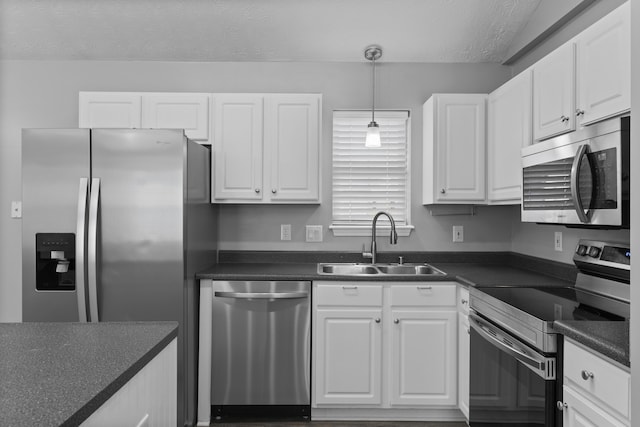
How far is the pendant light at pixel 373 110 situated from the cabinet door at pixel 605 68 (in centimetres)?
120

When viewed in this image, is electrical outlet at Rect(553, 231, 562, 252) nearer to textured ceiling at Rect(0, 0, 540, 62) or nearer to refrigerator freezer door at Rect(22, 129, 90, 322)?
textured ceiling at Rect(0, 0, 540, 62)

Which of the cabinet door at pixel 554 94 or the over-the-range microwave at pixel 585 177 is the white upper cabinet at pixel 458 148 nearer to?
the cabinet door at pixel 554 94

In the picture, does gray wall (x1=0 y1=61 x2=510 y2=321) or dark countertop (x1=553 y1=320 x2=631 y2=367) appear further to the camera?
gray wall (x1=0 y1=61 x2=510 y2=321)

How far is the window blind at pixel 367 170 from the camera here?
10.9 ft

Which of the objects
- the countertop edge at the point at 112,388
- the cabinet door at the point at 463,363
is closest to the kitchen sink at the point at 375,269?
the cabinet door at the point at 463,363

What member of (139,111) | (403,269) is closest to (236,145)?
(139,111)

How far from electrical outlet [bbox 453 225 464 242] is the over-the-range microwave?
1108 millimetres

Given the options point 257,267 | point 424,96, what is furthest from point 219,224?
point 424,96

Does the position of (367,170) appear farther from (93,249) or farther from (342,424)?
(93,249)

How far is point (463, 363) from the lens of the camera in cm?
253

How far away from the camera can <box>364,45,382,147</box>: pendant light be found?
283 centimetres

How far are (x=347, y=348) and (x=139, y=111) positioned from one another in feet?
6.90

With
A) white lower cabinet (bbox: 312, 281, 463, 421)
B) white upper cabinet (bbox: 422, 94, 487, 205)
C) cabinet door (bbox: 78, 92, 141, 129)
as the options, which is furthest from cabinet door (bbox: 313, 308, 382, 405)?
cabinet door (bbox: 78, 92, 141, 129)

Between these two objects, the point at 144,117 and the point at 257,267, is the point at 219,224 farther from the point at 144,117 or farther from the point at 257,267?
the point at 144,117
